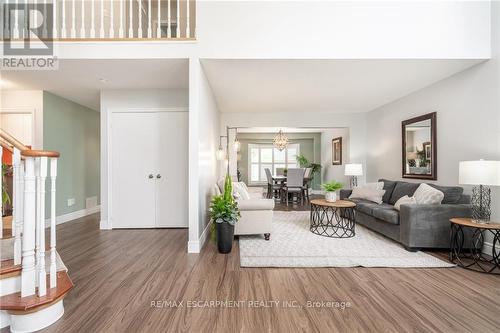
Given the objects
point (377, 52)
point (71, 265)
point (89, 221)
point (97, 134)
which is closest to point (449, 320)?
point (377, 52)

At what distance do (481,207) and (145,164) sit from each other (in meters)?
4.80

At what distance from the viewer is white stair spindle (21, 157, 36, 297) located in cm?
159

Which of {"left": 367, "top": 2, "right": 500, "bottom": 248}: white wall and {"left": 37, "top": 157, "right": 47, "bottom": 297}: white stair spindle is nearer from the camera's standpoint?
{"left": 37, "top": 157, "right": 47, "bottom": 297}: white stair spindle

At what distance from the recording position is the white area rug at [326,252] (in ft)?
8.71

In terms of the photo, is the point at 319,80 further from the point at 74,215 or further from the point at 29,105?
the point at 74,215

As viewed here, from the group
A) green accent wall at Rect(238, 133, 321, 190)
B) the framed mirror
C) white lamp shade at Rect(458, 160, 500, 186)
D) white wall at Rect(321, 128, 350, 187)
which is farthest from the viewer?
green accent wall at Rect(238, 133, 321, 190)

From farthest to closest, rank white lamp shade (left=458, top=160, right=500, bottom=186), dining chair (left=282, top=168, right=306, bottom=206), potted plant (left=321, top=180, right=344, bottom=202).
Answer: dining chair (left=282, top=168, right=306, bottom=206) → potted plant (left=321, top=180, right=344, bottom=202) → white lamp shade (left=458, top=160, right=500, bottom=186)

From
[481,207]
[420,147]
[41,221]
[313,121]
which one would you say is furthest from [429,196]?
[41,221]

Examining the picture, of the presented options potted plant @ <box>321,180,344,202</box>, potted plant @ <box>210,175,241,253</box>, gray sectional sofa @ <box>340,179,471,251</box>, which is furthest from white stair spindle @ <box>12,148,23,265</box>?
gray sectional sofa @ <box>340,179,471,251</box>

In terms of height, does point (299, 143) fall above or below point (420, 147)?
above

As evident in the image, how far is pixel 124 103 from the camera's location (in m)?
4.18

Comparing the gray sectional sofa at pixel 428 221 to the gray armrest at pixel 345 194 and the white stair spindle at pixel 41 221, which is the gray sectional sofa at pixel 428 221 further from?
the white stair spindle at pixel 41 221

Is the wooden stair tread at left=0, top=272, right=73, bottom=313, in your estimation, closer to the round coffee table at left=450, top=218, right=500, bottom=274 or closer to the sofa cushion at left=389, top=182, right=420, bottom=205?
the round coffee table at left=450, top=218, right=500, bottom=274

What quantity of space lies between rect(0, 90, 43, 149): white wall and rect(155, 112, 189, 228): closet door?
214cm
